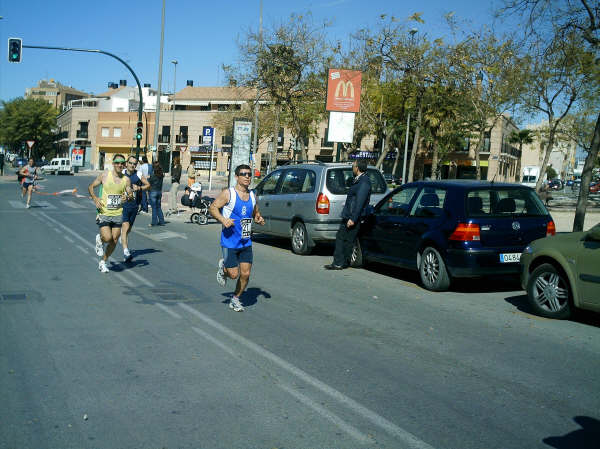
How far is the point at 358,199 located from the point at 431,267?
1971mm

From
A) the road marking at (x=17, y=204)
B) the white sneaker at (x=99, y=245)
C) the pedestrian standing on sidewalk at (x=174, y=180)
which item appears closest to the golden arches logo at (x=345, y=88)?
the pedestrian standing on sidewalk at (x=174, y=180)

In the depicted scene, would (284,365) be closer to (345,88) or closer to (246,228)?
(246,228)

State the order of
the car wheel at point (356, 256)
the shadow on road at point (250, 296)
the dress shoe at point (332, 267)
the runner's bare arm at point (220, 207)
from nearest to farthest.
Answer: the runner's bare arm at point (220, 207) < the shadow on road at point (250, 296) < the dress shoe at point (332, 267) < the car wheel at point (356, 256)

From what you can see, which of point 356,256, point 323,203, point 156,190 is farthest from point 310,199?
point 156,190

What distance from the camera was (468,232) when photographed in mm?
9023

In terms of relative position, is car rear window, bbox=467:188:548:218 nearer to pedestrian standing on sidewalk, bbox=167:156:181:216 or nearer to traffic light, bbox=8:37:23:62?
pedestrian standing on sidewalk, bbox=167:156:181:216

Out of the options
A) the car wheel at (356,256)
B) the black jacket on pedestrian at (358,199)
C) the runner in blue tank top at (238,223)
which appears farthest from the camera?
the car wheel at (356,256)

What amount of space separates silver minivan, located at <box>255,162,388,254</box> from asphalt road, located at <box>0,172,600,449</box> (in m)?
2.65

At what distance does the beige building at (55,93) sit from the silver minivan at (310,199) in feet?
385

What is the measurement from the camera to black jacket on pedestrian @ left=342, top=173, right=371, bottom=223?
1099cm

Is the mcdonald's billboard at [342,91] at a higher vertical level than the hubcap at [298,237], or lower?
higher

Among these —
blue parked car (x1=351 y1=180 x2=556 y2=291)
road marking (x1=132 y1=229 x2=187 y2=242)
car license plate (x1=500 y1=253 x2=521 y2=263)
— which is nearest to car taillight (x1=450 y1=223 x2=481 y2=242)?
blue parked car (x1=351 y1=180 x2=556 y2=291)

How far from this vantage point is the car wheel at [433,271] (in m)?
9.41

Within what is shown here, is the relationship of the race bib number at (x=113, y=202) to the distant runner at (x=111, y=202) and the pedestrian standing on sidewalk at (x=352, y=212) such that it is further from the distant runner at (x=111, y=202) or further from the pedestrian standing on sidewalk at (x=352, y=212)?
the pedestrian standing on sidewalk at (x=352, y=212)
